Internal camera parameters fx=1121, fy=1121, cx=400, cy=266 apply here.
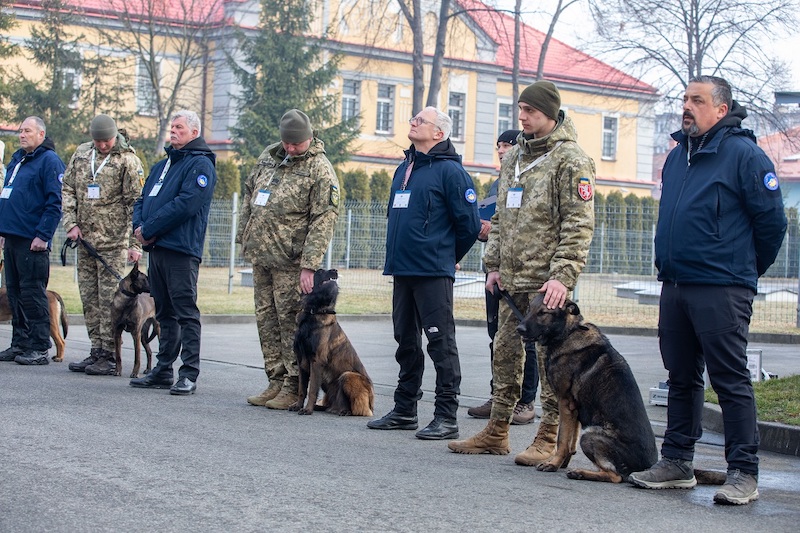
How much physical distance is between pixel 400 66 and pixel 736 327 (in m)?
41.4

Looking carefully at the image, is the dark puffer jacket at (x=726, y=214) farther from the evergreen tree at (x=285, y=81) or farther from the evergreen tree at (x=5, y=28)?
the evergreen tree at (x=285, y=81)

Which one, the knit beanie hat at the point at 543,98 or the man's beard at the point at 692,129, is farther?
the knit beanie hat at the point at 543,98

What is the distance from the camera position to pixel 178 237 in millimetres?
9352

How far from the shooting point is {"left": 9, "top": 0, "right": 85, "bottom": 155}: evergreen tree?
35.6 m

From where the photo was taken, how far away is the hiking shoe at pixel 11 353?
11.1m

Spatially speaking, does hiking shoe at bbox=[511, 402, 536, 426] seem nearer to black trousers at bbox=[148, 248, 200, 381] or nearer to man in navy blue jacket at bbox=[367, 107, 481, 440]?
man in navy blue jacket at bbox=[367, 107, 481, 440]

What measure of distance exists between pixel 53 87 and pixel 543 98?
31931mm

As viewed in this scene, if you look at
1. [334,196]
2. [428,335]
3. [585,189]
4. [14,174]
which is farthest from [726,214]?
[14,174]

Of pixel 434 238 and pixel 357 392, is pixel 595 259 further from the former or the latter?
pixel 434 238

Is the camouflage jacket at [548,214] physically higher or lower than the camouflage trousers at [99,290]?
higher

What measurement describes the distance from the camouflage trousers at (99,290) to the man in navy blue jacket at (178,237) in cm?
94

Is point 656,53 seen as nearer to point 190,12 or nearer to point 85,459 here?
A: point 190,12

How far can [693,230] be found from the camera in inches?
228

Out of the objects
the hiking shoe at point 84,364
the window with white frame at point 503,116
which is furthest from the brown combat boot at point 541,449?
the window with white frame at point 503,116
